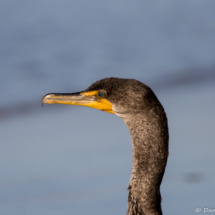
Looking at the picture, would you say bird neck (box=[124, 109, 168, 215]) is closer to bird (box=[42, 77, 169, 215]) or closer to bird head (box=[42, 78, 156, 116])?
bird (box=[42, 77, 169, 215])

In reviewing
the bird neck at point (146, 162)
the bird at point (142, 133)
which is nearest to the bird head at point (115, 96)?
the bird at point (142, 133)

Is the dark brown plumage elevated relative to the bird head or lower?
lower

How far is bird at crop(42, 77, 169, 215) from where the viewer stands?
4.93 m

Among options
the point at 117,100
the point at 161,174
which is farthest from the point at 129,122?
the point at 161,174

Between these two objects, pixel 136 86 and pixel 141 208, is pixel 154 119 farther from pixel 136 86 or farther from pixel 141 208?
pixel 141 208

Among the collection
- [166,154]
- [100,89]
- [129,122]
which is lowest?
[166,154]

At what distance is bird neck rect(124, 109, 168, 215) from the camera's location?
16.3ft

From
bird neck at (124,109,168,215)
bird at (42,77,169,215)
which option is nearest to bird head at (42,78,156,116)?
bird at (42,77,169,215)

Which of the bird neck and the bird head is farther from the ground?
the bird head

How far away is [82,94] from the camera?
538 centimetres

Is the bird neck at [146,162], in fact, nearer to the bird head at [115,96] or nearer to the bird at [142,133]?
the bird at [142,133]

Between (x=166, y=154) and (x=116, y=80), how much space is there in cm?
87

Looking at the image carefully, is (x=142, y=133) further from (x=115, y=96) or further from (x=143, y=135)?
(x=115, y=96)

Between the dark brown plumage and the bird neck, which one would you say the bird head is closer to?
the dark brown plumage
